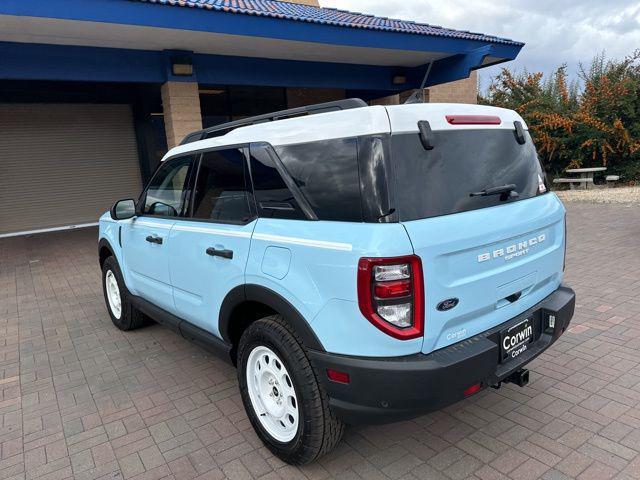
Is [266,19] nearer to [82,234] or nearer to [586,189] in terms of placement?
[82,234]

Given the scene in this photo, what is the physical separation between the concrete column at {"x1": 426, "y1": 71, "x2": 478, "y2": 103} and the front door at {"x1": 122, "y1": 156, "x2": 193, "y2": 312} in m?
11.9

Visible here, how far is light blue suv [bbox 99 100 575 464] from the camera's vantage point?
2.09m

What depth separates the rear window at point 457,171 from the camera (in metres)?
2.18

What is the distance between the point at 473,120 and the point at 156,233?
2526 mm

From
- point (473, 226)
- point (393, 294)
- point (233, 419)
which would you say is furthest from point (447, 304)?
point (233, 419)

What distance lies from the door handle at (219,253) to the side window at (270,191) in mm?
326

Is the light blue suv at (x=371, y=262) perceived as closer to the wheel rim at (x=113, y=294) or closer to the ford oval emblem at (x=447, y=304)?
the ford oval emblem at (x=447, y=304)

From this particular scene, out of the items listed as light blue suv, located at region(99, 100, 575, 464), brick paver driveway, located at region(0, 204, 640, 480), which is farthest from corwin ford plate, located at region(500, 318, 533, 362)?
brick paver driveway, located at region(0, 204, 640, 480)

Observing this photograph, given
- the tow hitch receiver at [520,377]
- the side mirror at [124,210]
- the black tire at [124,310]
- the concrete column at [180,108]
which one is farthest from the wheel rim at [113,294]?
the concrete column at [180,108]

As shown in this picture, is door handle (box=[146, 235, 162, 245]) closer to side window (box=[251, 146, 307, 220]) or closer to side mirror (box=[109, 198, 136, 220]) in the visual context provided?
side mirror (box=[109, 198, 136, 220])

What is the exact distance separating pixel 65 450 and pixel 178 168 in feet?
6.89

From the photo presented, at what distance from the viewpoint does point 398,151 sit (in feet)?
7.12

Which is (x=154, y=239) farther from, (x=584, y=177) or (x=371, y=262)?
(x=584, y=177)

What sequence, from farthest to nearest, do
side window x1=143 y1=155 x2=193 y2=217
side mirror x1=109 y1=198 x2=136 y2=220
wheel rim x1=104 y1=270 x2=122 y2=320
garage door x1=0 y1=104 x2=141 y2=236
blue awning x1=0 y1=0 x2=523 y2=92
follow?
garage door x1=0 y1=104 x2=141 y2=236
blue awning x1=0 y1=0 x2=523 y2=92
wheel rim x1=104 y1=270 x2=122 y2=320
side mirror x1=109 y1=198 x2=136 y2=220
side window x1=143 y1=155 x2=193 y2=217
